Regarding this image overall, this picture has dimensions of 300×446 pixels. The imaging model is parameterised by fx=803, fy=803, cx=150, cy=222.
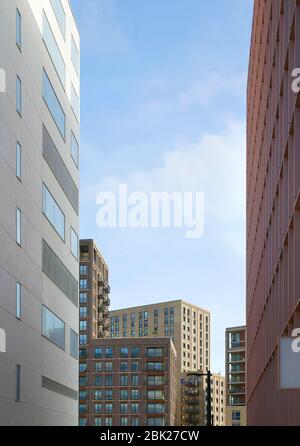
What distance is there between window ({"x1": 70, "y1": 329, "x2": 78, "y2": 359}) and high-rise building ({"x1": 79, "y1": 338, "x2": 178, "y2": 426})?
334ft

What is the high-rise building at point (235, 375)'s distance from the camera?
5866 inches

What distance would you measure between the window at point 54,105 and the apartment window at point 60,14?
526 centimetres

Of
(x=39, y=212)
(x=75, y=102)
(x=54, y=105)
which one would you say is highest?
(x=75, y=102)

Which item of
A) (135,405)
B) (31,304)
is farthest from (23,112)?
(135,405)

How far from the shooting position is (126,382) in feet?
525

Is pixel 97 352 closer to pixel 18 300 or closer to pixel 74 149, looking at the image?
pixel 74 149

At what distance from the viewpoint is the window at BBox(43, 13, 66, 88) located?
4794 cm

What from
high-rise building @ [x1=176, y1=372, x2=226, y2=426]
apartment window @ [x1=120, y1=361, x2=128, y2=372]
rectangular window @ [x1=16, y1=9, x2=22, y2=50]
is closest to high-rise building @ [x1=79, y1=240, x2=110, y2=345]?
apartment window @ [x1=120, y1=361, x2=128, y2=372]

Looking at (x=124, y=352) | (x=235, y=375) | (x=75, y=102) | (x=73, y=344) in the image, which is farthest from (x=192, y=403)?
(x=75, y=102)

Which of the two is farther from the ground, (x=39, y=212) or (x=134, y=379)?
(x=39, y=212)

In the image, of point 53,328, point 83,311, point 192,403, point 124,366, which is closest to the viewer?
point 53,328

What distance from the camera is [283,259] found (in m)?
25.8

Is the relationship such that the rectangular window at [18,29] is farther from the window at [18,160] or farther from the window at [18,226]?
the window at [18,226]

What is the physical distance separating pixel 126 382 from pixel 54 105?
115790 mm
